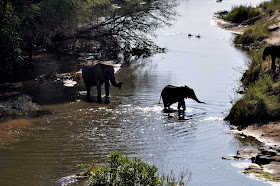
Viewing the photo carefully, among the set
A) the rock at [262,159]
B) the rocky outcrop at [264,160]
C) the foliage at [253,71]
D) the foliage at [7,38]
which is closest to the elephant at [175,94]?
the foliage at [253,71]

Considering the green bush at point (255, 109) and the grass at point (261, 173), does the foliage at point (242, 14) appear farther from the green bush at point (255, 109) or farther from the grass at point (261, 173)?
the grass at point (261, 173)

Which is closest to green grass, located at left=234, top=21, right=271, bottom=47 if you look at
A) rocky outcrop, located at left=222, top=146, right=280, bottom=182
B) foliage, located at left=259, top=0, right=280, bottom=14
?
foliage, located at left=259, top=0, right=280, bottom=14

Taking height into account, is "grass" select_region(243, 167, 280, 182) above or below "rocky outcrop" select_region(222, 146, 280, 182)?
below

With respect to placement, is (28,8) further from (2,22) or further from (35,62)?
(35,62)

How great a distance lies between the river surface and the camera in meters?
12.7

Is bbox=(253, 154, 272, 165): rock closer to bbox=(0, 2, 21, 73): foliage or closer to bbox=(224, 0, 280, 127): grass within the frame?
bbox=(224, 0, 280, 127): grass

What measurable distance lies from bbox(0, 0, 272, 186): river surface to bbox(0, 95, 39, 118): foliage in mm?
636

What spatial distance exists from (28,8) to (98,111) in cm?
886

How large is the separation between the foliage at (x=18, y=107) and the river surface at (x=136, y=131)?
636 millimetres

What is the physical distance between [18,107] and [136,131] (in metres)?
5.35

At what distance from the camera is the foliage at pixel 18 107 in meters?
18.3

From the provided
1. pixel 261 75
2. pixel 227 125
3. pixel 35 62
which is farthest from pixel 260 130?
pixel 35 62

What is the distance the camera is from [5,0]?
2173cm

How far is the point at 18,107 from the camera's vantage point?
62.0ft
